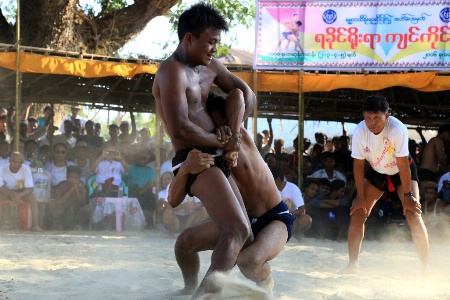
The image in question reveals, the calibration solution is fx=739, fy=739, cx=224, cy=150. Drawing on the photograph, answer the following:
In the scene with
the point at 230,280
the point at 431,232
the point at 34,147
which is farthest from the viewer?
the point at 34,147

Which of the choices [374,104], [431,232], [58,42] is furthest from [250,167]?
[58,42]

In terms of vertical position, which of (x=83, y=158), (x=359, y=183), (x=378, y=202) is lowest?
(x=378, y=202)

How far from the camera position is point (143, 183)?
464 inches

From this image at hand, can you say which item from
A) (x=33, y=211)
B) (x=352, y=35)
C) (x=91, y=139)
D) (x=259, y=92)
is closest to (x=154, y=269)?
(x=33, y=211)

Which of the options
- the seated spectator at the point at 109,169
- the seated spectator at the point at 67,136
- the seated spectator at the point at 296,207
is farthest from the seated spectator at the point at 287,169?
the seated spectator at the point at 67,136

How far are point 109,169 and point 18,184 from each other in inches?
58.7

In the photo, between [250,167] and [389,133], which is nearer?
[250,167]

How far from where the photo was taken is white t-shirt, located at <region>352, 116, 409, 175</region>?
654 cm

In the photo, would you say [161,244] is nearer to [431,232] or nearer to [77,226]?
[77,226]

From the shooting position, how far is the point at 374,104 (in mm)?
6445

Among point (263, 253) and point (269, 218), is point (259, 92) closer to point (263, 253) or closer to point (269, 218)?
point (269, 218)

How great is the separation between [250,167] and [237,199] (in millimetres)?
380

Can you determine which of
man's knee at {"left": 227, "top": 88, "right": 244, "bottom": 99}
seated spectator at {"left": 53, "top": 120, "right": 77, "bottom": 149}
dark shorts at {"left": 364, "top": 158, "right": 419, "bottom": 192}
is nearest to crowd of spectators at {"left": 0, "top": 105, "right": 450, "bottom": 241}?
seated spectator at {"left": 53, "top": 120, "right": 77, "bottom": 149}

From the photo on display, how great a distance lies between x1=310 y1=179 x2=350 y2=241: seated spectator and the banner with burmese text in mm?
1941
